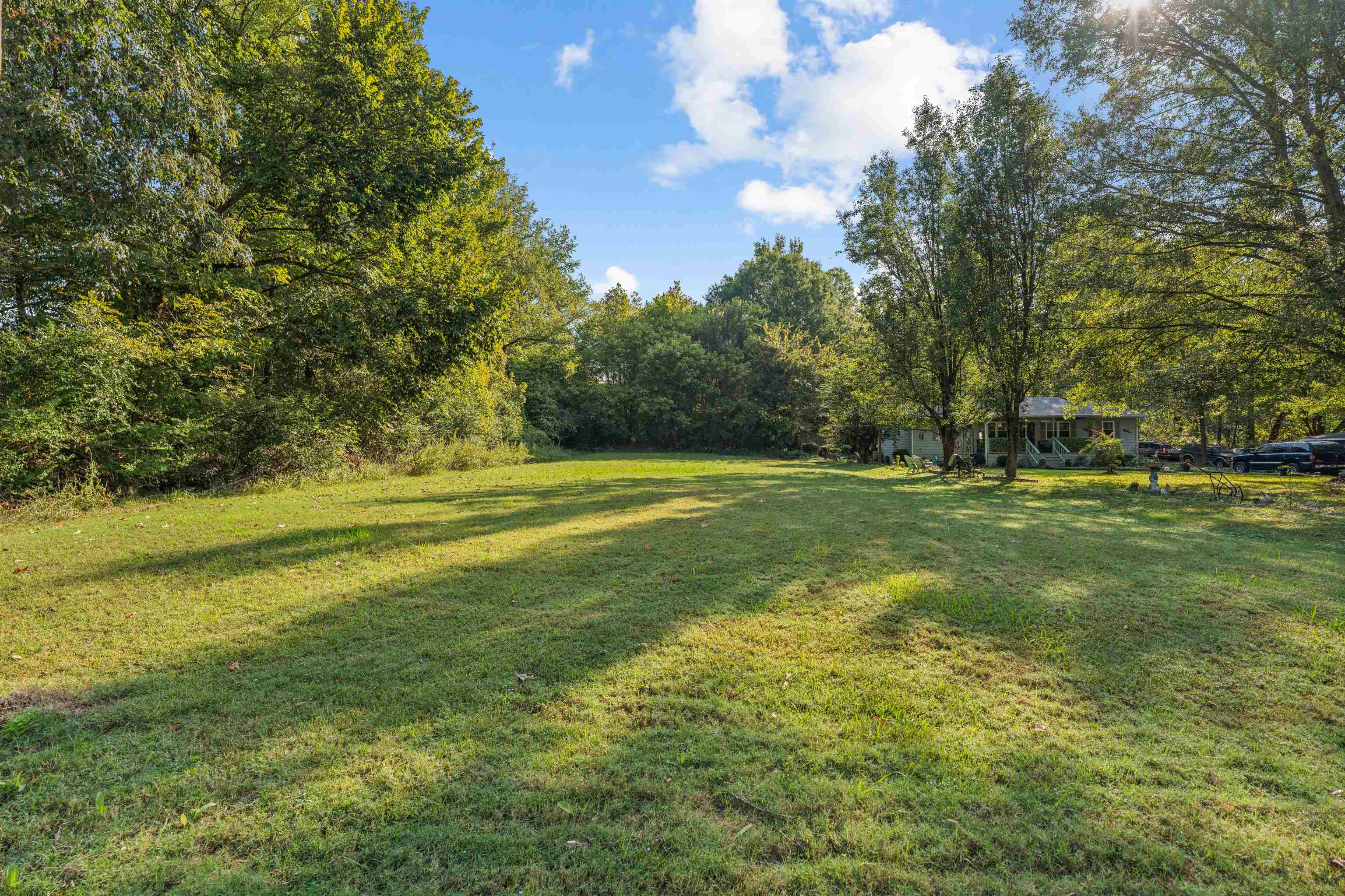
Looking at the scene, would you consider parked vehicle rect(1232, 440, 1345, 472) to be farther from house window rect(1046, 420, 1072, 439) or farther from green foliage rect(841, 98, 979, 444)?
green foliage rect(841, 98, 979, 444)

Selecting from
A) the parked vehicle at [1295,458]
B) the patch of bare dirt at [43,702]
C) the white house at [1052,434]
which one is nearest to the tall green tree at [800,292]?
the white house at [1052,434]

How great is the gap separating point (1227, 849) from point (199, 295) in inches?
665

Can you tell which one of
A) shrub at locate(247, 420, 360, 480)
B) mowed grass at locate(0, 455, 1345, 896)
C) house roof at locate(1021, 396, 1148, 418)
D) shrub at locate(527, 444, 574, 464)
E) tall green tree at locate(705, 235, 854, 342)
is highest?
tall green tree at locate(705, 235, 854, 342)

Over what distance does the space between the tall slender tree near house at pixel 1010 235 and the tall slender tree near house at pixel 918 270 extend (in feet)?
4.14

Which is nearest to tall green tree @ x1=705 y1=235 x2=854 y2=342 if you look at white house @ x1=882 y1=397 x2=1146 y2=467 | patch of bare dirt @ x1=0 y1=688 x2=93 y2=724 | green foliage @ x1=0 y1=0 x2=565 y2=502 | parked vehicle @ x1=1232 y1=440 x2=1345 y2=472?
white house @ x1=882 y1=397 x2=1146 y2=467

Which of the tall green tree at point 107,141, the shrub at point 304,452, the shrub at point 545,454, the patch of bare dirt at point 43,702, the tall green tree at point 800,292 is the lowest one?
the patch of bare dirt at point 43,702

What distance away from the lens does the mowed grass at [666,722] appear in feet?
7.06

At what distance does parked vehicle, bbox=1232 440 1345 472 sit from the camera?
73.2ft

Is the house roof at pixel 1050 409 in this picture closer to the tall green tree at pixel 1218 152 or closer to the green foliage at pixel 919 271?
the green foliage at pixel 919 271

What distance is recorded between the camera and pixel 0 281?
31.7 feet

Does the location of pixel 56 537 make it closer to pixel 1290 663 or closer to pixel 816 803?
pixel 816 803

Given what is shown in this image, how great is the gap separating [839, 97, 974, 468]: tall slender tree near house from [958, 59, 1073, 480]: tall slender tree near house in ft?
4.14

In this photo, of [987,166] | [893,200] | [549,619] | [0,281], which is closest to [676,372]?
[893,200]

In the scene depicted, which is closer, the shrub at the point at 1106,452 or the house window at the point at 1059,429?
the shrub at the point at 1106,452
